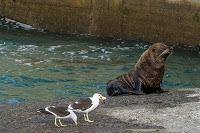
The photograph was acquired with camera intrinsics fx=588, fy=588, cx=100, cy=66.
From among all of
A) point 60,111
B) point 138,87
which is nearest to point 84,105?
point 60,111

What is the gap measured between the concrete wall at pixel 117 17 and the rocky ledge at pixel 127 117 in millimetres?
10501

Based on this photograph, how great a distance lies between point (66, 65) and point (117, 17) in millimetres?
5664

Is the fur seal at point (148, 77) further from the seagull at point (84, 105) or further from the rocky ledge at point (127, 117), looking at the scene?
the seagull at point (84, 105)

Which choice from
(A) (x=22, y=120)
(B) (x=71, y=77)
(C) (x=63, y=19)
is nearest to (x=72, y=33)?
(C) (x=63, y=19)

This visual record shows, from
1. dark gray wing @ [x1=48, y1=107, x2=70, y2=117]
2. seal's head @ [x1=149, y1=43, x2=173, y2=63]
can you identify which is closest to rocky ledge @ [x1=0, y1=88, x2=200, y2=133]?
dark gray wing @ [x1=48, y1=107, x2=70, y2=117]

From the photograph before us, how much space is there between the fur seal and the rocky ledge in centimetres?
108

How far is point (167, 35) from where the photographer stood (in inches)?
878

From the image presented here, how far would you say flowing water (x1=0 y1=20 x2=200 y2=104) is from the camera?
1522 centimetres

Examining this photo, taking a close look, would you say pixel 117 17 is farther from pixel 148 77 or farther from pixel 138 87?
pixel 138 87

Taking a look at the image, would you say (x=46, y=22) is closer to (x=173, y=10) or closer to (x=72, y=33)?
(x=72, y=33)

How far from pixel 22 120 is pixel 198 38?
42.3 feet

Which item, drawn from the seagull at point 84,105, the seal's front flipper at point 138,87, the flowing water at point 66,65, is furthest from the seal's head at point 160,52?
the seagull at point 84,105

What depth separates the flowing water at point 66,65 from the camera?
15.2m

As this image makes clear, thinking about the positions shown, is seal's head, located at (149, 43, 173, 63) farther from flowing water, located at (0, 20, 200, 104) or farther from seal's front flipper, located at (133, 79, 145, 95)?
flowing water, located at (0, 20, 200, 104)
